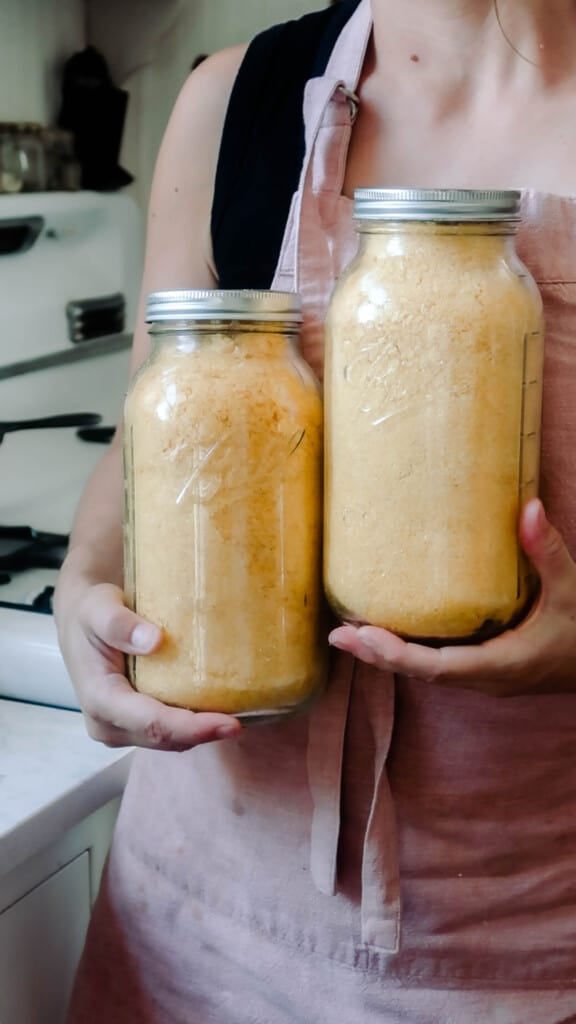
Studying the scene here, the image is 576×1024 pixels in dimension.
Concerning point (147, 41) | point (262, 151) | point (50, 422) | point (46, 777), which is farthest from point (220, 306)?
point (147, 41)

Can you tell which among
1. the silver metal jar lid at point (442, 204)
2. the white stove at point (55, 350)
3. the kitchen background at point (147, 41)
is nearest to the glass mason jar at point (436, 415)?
the silver metal jar lid at point (442, 204)

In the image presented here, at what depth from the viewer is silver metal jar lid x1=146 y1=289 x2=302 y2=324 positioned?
54 centimetres

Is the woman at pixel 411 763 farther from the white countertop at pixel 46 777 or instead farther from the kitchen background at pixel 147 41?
the kitchen background at pixel 147 41

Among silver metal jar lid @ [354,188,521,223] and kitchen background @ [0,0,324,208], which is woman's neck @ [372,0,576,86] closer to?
silver metal jar lid @ [354,188,521,223]

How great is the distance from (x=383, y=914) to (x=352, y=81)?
473mm

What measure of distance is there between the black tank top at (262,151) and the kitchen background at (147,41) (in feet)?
2.92

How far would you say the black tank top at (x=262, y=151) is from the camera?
2.24 ft

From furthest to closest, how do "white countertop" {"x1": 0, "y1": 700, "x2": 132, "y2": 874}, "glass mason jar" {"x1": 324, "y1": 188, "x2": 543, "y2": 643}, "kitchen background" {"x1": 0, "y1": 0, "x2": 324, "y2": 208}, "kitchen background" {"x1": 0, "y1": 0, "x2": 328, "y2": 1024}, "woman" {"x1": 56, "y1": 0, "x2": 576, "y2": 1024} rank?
"kitchen background" {"x1": 0, "y1": 0, "x2": 324, "y2": 208}
"kitchen background" {"x1": 0, "y1": 0, "x2": 328, "y2": 1024}
"white countertop" {"x1": 0, "y1": 700, "x2": 132, "y2": 874}
"woman" {"x1": 56, "y1": 0, "x2": 576, "y2": 1024}
"glass mason jar" {"x1": 324, "y1": 188, "x2": 543, "y2": 643}

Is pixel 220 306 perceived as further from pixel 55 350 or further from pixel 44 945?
pixel 55 350

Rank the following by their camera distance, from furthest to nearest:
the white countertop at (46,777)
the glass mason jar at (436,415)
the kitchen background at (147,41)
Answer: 1. the kitchen background at (147,41)
2. the white countertop at (46,777)
3. the glass mason jar at (436,415)

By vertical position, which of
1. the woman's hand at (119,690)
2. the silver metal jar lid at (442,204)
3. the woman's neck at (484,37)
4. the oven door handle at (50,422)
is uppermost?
the woman's neck at (484,37)

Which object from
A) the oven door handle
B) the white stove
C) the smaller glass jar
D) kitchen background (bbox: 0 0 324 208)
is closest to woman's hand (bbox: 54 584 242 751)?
the white stove

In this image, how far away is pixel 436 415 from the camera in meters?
0.51

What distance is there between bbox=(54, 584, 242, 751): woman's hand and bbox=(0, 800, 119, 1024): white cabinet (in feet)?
0.81
